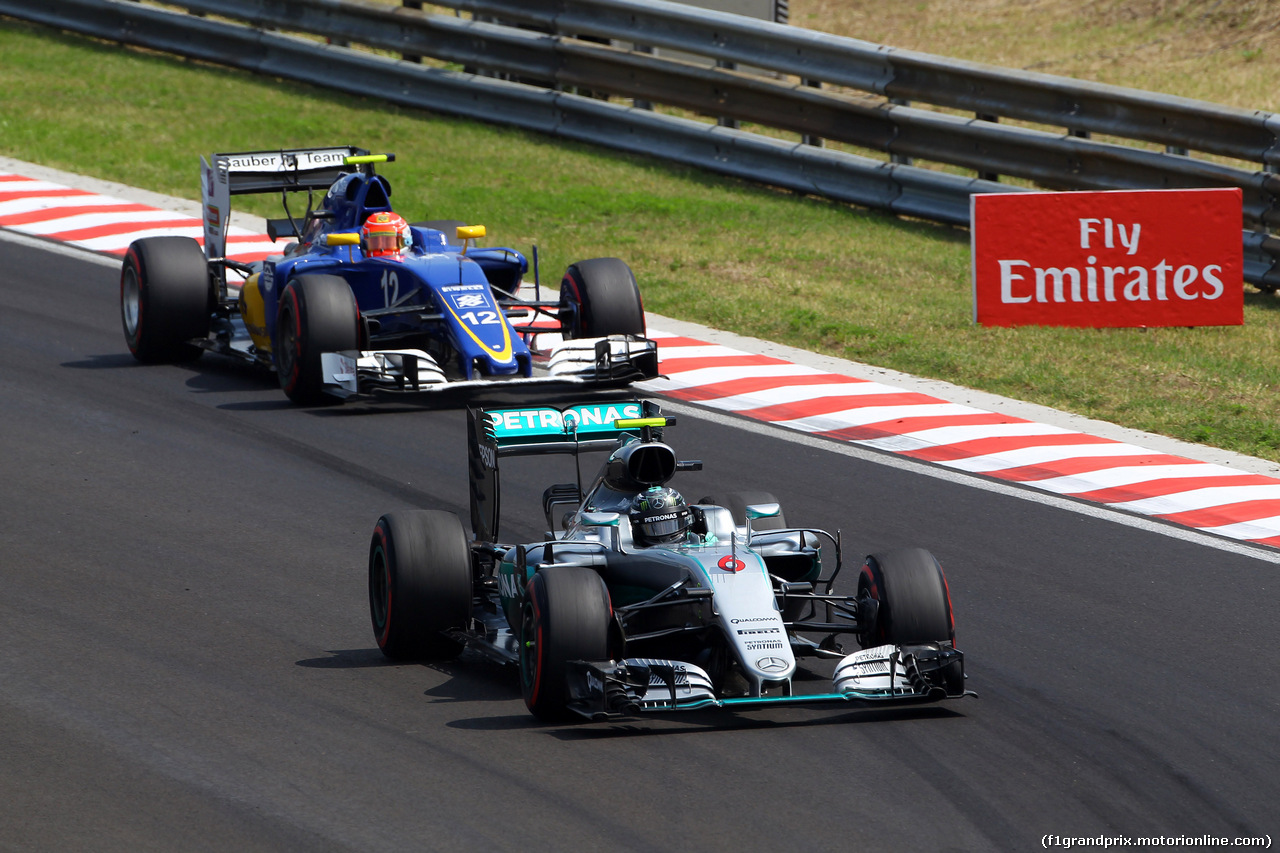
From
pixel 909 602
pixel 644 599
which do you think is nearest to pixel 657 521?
pixel 644 599

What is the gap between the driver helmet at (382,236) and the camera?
47.8ft

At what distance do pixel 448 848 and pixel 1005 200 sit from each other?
10713 millimetres

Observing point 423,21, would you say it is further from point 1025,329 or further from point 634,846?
point 634,846

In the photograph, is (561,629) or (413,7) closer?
(561,629)

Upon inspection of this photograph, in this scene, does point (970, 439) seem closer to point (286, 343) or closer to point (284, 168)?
point (286, 343)

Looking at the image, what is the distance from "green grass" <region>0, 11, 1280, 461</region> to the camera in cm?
1484

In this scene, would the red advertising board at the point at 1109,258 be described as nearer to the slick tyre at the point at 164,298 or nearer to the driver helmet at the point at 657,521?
the slick tyre at the point at 164,298

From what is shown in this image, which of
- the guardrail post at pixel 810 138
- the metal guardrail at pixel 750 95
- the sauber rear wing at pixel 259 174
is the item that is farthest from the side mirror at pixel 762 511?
the guardrail post at pixel 810 138

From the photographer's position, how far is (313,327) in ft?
44.6

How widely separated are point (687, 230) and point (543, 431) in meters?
10.5

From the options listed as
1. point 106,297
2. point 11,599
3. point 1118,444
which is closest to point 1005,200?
point 1118,444

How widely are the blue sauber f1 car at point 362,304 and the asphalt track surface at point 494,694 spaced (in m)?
0.79

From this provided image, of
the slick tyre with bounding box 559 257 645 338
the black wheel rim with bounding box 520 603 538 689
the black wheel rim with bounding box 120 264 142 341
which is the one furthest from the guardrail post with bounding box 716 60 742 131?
the black wheel rim with bounding box 520 603 538 689

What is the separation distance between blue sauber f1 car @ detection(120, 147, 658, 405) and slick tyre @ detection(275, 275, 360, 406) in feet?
0.03
